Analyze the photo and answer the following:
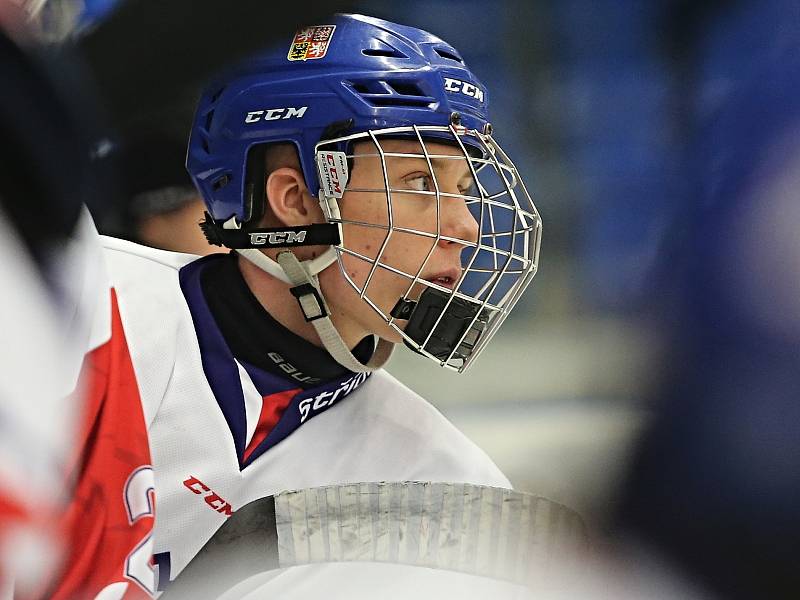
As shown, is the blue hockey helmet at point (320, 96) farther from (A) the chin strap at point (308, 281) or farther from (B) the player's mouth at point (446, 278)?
(B) the player's mouth at point (446, 278)

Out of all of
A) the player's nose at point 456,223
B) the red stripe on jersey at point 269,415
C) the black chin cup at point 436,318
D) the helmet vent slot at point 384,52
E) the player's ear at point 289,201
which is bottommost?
the red stripe on jersey at point 269,415

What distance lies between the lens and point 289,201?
4.81 feet

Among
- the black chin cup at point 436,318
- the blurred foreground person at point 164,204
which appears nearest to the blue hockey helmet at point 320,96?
the black chin cup at point 436,318

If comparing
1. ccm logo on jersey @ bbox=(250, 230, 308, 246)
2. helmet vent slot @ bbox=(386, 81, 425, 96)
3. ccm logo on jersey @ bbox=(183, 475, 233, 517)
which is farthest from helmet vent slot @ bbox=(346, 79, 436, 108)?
ccm logo on jersey @ bbox=(183, 475, 233, 517)

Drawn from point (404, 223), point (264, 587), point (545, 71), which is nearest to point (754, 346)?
point (404, 223)

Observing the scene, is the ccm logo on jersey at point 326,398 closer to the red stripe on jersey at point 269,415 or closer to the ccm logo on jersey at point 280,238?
the red stripe on jersey at point 269,415

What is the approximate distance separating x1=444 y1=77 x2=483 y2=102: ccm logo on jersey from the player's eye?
5.1 inches

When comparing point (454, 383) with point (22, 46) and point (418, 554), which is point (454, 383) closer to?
point (418, 554)

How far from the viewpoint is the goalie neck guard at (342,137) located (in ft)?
4.61

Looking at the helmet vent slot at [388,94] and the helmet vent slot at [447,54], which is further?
the helmet vent slot at [447,54]

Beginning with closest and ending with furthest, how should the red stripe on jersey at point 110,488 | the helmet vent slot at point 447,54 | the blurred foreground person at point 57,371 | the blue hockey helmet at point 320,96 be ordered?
the blurred foreground person at point 57,371
the red stripe on jersey at point 110,488
the blue hockey helmet at point 320,96
the helmet vent slot at point 447,54

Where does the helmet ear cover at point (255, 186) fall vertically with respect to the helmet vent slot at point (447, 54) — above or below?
below

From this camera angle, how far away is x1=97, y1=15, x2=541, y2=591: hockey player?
1.41 m

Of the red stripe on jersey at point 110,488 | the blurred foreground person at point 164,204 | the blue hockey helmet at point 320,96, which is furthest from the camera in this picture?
the blurred foreground person at point 164,204
